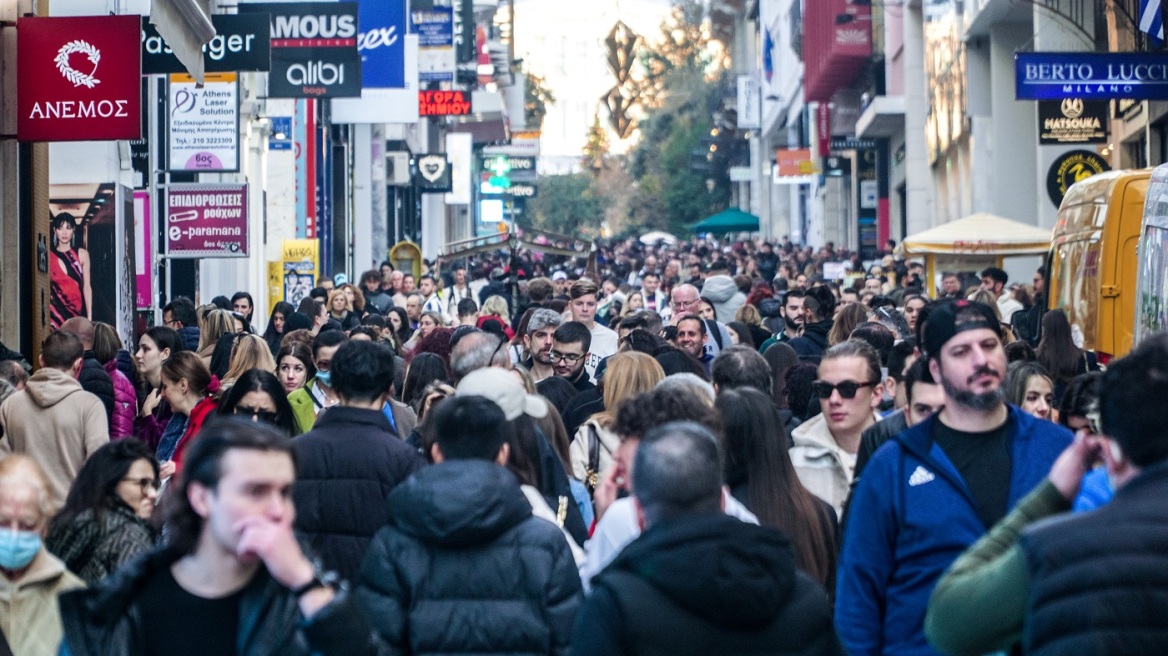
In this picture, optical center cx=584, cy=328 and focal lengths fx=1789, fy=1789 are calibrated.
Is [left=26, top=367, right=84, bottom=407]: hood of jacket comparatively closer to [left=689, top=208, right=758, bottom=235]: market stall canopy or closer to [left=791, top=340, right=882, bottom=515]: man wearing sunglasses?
[left=791, top=340, right=882, bottom=515]: man wearing sunglasses

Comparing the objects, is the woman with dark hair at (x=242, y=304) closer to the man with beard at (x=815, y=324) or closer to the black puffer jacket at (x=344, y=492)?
the man with beard at (x=815, y=324)

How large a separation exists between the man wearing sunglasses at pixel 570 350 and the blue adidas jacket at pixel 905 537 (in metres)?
5.56

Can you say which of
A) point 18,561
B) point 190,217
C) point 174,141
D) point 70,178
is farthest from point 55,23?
point 18,561

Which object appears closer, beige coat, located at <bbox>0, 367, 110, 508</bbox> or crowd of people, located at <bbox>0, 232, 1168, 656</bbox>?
crowd of people, located at <bbox>0, 232, 1168, 656</bbox>

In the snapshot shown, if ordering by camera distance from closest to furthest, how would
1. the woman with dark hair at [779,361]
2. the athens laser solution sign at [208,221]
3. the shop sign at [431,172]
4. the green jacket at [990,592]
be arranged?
the green jacket at [990,592] < the woman with dark hair at [779,361] < the athens laser solution sign at [208,221] < the shop sign at [431,172]

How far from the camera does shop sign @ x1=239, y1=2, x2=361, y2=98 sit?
2308cm

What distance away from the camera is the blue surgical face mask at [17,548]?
4688 mm

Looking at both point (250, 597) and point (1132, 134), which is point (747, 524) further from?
point (1132, 134)

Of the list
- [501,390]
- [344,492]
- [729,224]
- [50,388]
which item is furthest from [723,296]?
[729,224]

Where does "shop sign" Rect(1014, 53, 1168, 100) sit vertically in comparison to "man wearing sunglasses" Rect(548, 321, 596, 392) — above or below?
above

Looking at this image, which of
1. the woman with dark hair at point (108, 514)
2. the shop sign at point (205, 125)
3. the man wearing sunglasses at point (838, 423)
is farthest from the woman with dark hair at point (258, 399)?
the shop sign at point (205, 125)

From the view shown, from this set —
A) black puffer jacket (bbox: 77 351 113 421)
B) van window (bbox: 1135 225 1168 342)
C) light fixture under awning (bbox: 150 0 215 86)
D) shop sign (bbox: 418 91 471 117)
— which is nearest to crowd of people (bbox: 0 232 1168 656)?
black puffer jacket (bbox: 77 351 113 421)

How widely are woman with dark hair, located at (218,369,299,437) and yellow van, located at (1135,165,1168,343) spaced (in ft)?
21.6

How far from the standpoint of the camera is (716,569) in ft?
12.6
